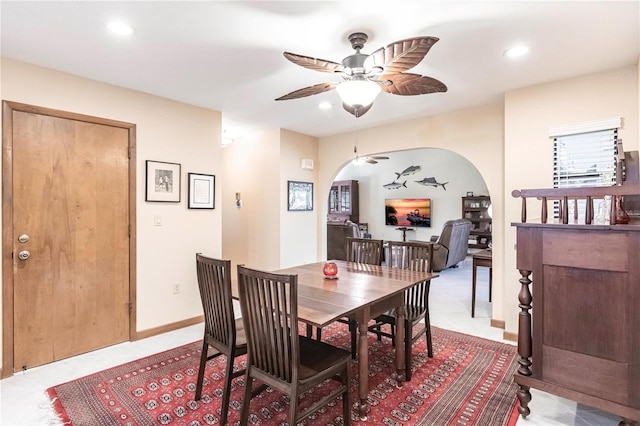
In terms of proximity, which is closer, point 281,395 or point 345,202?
point 281,395

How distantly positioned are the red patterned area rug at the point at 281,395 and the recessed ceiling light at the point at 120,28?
2.49 m

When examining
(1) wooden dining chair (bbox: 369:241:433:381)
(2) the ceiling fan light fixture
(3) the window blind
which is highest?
(2) the ceiling fan light fixture

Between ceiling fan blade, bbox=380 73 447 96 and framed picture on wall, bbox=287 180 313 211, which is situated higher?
ceiling fan blade, bbox=380 73 447 96

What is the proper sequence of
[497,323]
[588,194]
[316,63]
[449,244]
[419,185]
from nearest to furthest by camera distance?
[588,194] < [316,63] < [497,323] < [449,244] < [419,185]

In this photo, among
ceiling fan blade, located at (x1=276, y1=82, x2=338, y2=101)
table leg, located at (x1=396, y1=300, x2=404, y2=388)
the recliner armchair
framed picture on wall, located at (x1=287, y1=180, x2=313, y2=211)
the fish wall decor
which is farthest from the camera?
the fish wall decor

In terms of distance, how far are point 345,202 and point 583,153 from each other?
25.5 ft

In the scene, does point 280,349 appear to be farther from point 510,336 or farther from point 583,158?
point 583,158

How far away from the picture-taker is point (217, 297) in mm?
2033

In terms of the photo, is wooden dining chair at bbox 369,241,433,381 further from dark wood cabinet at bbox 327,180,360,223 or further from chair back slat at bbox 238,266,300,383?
dark wood cabinet at bbox 327,180,360,223

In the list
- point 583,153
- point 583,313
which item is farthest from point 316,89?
point 583,153

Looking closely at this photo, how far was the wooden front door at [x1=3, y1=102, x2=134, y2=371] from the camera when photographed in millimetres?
2621

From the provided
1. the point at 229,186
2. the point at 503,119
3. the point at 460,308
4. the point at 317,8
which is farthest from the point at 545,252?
the point at 229,186

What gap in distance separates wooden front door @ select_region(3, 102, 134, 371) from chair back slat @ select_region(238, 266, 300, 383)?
2076mm

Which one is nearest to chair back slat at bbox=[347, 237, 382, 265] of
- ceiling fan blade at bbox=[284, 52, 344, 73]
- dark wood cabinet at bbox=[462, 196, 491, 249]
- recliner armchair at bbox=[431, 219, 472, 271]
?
ceiling fan blade at bbox=[284, 52, 344, 73]
